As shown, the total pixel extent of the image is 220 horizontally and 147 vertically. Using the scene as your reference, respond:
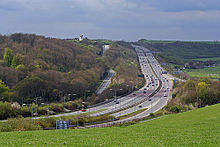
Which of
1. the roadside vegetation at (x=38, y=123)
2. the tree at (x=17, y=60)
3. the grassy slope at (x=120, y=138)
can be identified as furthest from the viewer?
the tree at (x=17, y=60)

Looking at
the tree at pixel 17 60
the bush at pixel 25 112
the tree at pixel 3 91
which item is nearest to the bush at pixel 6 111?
the bush at pixel 25 112

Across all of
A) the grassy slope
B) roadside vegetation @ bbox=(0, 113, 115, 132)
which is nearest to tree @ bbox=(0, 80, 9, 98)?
roadside vegetation @ bbox=(0, 113, 115, 132)

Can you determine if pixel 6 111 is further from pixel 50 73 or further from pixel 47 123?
pixel 50 73

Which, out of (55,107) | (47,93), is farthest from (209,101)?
(47,93)

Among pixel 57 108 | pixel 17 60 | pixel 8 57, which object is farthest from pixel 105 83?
pixel 57 108

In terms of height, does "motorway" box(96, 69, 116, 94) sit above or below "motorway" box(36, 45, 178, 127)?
above

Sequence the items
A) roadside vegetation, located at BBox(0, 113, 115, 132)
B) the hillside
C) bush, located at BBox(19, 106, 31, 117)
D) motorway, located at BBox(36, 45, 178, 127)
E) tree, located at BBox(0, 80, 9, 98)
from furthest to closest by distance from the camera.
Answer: the hillside → tree, located at BBox(0, 80, 9, 98) → motorway, located at BBox(36, 45, 178, 127) → bush, located at BBox(19, 106, 31, 117) → roadside vegetation, located at BBox(0, 113, 115, 132)

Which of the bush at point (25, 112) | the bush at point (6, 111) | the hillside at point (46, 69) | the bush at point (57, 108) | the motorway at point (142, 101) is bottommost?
the motorway at point (142, 101)

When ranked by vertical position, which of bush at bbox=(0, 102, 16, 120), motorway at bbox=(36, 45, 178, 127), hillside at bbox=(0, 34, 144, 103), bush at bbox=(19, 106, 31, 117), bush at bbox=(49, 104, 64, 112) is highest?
hillside at bbox=(0, 34, 144, 103)

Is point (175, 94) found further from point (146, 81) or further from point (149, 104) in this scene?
point (146, 81)

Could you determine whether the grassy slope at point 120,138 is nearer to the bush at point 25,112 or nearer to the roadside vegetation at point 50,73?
the bush at point 25,112

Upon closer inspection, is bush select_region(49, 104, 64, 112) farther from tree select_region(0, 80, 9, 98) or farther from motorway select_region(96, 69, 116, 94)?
motorway select_region(96, 69, 116, 94)
